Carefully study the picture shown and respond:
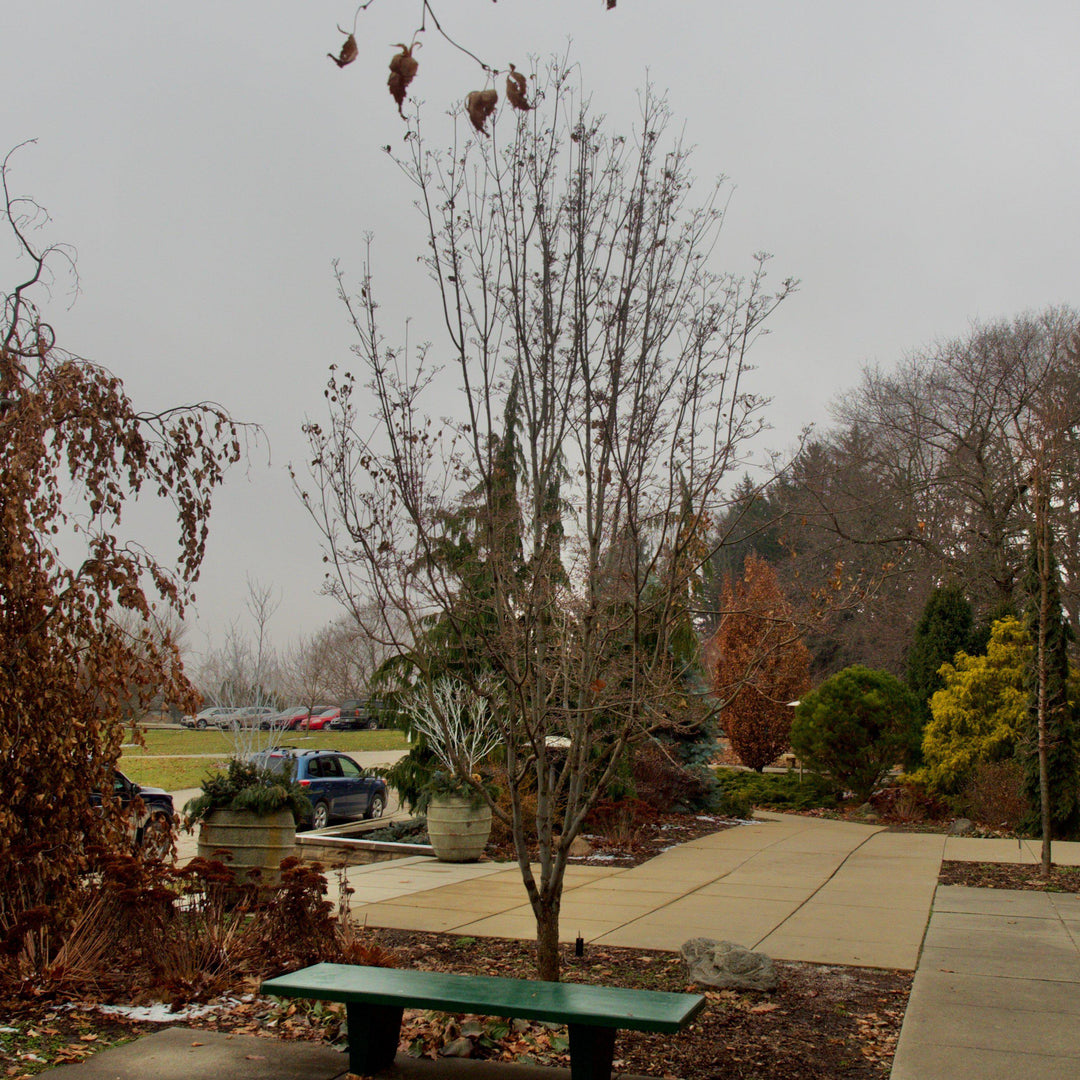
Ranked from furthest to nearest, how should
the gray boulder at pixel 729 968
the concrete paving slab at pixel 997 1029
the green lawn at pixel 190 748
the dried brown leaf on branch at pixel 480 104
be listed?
1. the green lawn at pixel 190 748
2. the gray boulder at pixel 729 968
3. the concrete paving slab at pixel 997 1029
4. the dried brown leaf on branch at pixel 480 104

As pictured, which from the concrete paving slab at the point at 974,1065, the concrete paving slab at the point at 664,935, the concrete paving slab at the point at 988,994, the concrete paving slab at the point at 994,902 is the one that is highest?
the concrete paving slab at the point at 974,1065

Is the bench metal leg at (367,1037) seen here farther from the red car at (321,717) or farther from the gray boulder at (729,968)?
the red car at (321,717)

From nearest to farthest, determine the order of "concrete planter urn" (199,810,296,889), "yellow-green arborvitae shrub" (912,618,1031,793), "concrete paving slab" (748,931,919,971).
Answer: "concrete paving slab" (748,931,919,971)
"concrete planter urn" (199,810,296,889)
"yellow-green arborvitae shrub" (912,618,1031,793)

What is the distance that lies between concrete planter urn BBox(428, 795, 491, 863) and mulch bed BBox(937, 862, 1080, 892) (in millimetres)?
5017

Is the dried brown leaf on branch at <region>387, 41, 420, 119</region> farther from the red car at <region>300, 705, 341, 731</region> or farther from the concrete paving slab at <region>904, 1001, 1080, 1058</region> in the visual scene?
the red car at <region>300, 705, 341, 731</region>

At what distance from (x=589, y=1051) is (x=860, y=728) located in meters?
14.8

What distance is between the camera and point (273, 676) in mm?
54312

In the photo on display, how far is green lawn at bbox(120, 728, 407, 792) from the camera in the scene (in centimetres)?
2712

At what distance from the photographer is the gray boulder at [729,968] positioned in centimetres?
604

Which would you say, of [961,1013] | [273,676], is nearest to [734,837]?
[961,1013]

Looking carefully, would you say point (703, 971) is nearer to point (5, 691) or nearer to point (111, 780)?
point (111, 780)

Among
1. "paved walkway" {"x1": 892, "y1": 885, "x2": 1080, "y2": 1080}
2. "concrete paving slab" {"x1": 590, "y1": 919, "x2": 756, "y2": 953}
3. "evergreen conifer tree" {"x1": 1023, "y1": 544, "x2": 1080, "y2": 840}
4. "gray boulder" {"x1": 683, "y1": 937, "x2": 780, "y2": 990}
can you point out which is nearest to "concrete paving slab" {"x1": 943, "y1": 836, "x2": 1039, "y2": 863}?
"evergreen conifer tree" {"x1": 1023, "y1": 544, "x2": 1080, "y2": 840}

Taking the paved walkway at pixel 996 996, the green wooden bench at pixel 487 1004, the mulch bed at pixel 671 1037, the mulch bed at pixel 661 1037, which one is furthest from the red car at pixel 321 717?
the green wooden bench at pixel 487 1004

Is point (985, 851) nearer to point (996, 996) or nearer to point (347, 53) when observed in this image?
point (996, 996)
